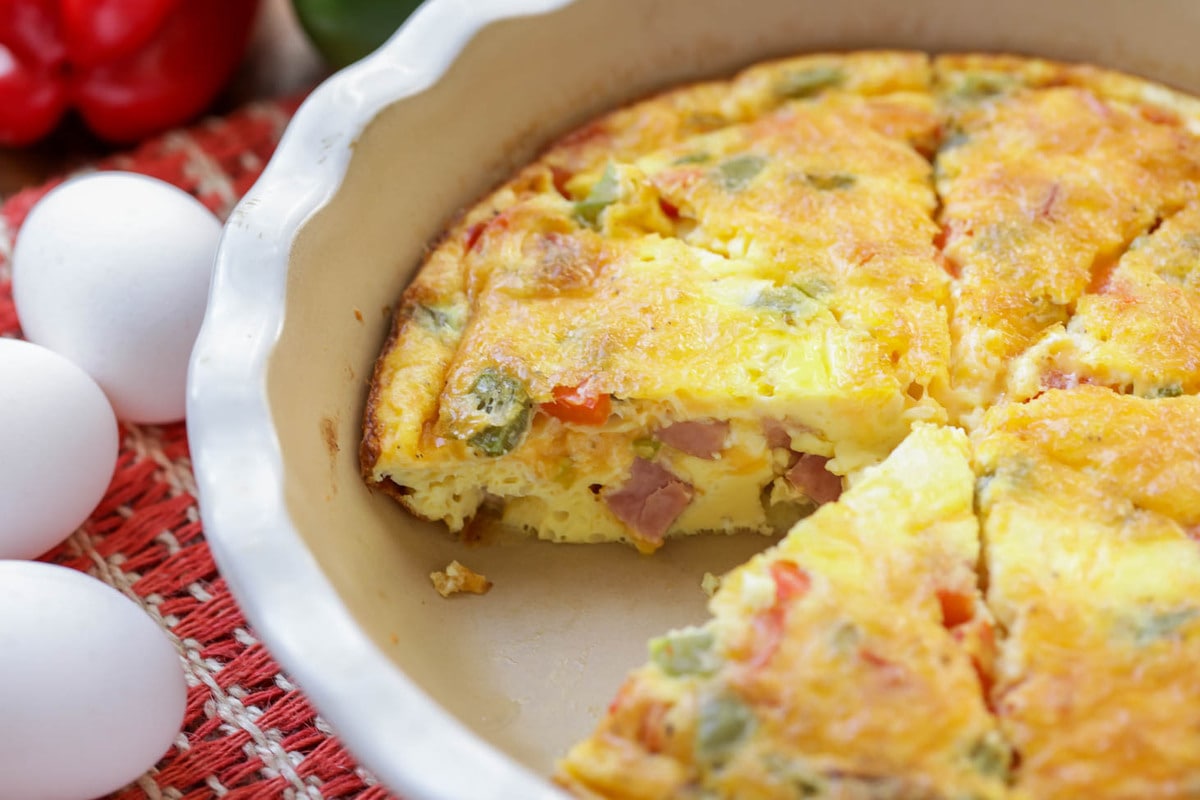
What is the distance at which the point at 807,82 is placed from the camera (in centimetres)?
338

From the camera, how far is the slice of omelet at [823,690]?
194cm

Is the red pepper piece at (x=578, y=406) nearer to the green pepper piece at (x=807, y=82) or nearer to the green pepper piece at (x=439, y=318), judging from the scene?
the green pepper piece at (x=439, y=318)

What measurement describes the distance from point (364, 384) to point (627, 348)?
596mm

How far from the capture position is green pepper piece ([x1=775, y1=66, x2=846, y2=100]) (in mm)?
3375

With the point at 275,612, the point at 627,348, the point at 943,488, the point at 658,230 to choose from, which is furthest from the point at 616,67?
the point at 275,612

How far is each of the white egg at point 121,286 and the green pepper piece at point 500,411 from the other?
740 millimetres

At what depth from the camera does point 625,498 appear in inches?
111

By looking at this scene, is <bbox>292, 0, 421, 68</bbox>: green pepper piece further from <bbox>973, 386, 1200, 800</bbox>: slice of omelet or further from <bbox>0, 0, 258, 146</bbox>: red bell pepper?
<bbox>973, 386, 1200, 800</bbox>: slice of omelet

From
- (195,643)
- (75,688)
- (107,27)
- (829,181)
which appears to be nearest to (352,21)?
(107,27)

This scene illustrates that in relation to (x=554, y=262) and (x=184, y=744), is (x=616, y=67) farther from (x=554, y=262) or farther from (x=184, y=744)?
(x=184, y=744)

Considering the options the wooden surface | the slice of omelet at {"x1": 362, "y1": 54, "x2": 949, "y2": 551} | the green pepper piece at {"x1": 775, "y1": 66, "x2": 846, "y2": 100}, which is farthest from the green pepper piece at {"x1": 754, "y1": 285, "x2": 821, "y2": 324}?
the wooden surface

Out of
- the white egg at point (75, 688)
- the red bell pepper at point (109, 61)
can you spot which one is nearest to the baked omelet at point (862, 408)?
the white egg at point (75, 688)

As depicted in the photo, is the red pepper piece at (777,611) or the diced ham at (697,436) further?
the diced ham at (697,436)

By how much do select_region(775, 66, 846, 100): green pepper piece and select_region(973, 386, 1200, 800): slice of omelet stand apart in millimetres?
1204
